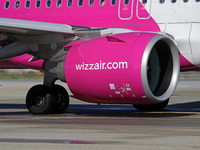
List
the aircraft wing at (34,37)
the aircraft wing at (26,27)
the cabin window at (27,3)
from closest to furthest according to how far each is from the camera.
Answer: the aircraft wing at (26,27), the aircraft wing at (34,37), the cabin window at (27,3)

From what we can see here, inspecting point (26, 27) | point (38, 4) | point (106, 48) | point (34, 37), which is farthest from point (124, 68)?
point (38, 4)

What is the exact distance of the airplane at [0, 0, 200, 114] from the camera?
12.7 metres

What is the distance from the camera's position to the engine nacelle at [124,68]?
12469 millimetres

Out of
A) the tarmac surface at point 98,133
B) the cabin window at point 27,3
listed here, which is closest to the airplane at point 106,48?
the cabin window at point 27,3

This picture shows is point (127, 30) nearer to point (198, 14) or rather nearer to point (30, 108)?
point (198, 14)

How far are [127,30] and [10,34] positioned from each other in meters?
3.12

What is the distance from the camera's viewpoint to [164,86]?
13.5 meters

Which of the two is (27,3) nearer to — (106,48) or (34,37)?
(34,37)

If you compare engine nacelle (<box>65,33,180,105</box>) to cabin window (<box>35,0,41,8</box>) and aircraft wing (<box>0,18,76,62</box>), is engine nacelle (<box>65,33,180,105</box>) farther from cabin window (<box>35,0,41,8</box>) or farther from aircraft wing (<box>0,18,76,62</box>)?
cabin window (<box>35,0,41,8</box>)

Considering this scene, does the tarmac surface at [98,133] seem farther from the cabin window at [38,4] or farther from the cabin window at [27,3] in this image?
the cabin window at [27,3]

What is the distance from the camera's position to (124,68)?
12.5 m

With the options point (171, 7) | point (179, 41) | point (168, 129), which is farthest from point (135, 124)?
point (171, 7)

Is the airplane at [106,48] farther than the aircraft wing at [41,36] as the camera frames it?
No


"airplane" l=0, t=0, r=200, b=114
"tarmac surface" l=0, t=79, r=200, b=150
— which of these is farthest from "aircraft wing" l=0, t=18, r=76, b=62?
"tarmac surface" l=0, t=79, r=200, b=150
